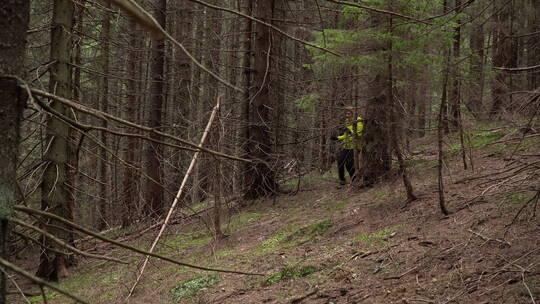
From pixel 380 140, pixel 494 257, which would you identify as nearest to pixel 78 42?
pixel 380 140

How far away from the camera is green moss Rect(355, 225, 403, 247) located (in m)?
7.34

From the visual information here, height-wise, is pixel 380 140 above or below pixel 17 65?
below

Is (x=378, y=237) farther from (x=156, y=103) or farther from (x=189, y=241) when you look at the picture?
(x=156, y=103)

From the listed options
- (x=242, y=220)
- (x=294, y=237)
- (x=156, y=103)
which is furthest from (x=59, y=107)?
(x=156, y=103)

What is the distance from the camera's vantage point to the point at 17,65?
174cm

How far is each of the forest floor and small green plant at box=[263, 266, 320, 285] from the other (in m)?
0.02

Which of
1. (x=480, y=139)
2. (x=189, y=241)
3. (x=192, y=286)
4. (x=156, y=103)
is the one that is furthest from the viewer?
(x=156, y=103)

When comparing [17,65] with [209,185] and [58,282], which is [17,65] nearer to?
[209,185]

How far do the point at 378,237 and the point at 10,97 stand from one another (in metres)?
6.64

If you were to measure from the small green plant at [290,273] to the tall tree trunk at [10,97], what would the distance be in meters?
5.76

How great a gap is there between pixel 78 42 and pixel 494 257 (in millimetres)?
10160

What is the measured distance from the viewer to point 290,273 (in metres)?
7.18

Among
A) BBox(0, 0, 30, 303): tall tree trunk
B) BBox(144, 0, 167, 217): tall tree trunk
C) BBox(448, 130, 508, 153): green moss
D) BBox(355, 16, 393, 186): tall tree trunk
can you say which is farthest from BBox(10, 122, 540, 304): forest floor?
BBox(0, 0, 30, 303): tall tree trunk

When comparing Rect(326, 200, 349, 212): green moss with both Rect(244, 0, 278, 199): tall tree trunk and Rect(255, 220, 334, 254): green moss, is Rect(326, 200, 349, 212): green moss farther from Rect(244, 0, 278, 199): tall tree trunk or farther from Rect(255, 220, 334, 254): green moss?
Rect(244, 0, 278, 199): tall tree trunk
